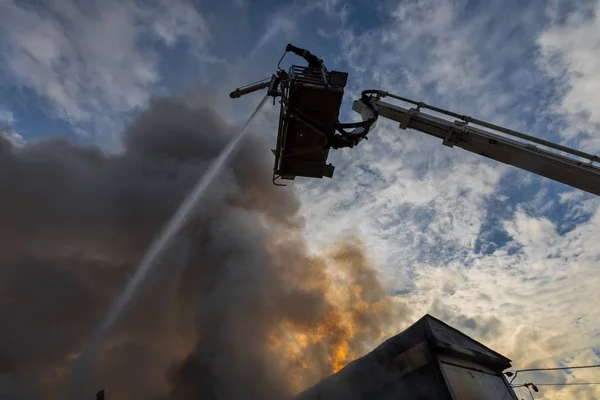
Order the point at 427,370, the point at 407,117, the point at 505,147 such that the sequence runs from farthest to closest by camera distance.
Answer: the point at 407,117 < the point at 427,370 < the point at 505,147

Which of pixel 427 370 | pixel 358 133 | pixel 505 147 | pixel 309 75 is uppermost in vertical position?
pixel 309 75

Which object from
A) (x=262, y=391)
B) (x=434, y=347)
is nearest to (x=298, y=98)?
(x=434, y=347)

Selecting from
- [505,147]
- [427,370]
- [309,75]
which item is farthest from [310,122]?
[427,370]

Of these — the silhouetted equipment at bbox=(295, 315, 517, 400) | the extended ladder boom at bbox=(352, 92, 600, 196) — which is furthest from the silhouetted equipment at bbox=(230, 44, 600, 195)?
the silhouetted equipment at bbox=(295, 315, 517, 400)

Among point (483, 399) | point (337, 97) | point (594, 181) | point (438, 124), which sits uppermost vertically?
point (337, 97)

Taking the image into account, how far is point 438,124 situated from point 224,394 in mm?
13357

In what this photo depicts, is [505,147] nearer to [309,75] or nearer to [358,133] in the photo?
[358,133]

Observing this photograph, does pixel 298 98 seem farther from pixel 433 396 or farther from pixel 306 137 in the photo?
pixel 433 396

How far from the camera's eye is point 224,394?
14.2m

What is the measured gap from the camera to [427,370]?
7781 millimetres

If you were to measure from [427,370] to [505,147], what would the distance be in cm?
528

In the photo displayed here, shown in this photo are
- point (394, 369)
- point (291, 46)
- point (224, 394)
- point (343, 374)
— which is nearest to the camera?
point (394, 369)

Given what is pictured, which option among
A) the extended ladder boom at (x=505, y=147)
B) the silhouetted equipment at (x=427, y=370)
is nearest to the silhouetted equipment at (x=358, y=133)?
the extended ladder boom at (x=505, y=147)

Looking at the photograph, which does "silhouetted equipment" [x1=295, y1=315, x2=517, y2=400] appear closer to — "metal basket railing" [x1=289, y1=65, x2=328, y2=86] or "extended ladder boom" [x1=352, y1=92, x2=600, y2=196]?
"extended ladder boom" [x1=352, y1=92, x2=600, y2=196]
